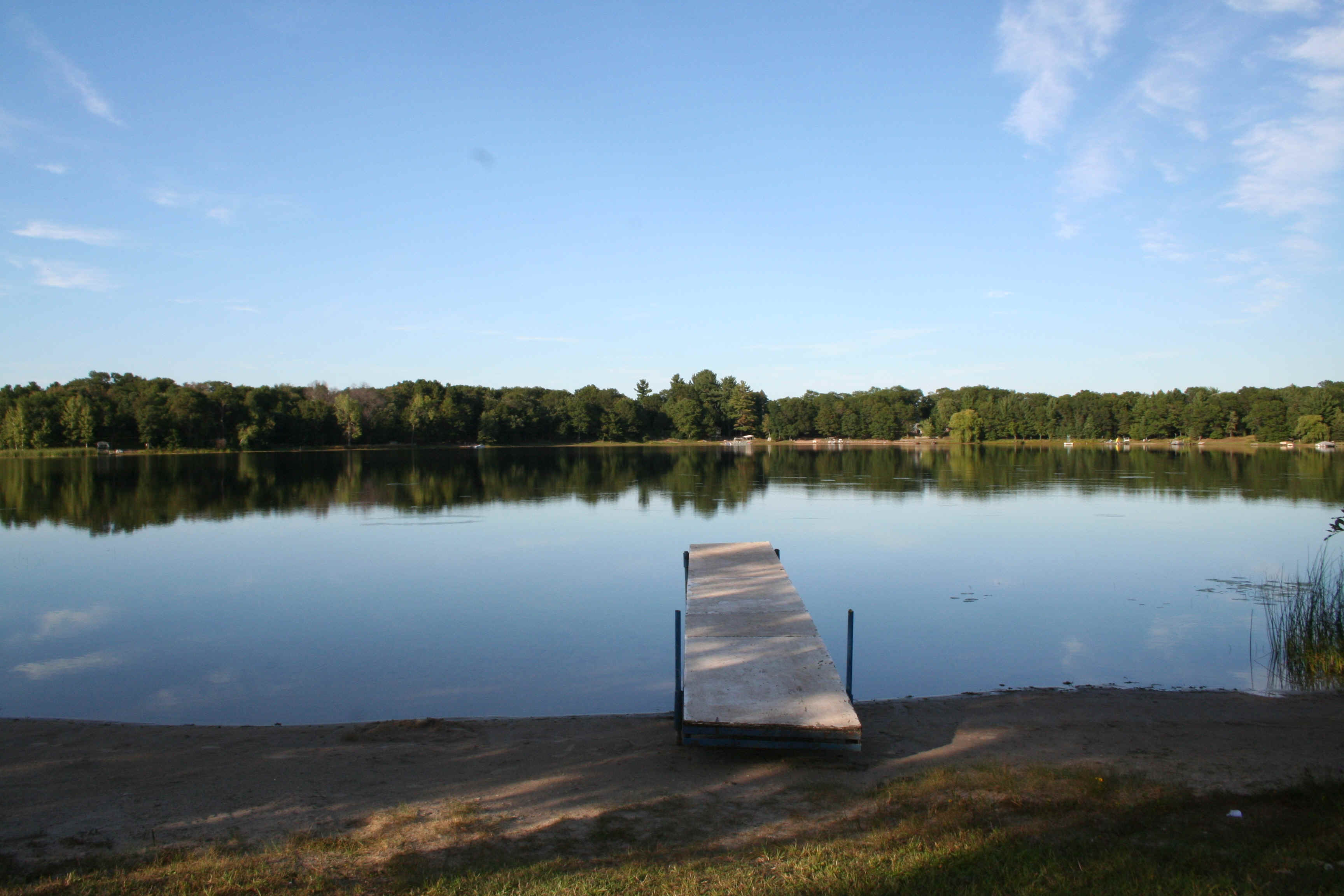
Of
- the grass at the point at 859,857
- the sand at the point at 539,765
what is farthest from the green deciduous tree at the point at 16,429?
the grass at the point at 859,857

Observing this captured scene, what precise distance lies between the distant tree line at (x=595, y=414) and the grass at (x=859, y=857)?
4085 inches

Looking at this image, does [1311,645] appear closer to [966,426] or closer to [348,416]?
[348,416]

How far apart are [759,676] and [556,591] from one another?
29.5ft

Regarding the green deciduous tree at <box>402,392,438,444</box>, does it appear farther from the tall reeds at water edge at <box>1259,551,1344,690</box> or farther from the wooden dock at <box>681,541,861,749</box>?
the tall reeds at water edge at <box>1259,551,1344,690</box>

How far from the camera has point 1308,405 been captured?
107 metres

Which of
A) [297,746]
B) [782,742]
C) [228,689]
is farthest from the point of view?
[228,689]

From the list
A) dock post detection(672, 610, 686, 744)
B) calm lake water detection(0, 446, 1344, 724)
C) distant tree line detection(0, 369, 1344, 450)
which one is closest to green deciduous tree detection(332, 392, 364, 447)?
distant tree line detection(0, 369, 1344, 450)

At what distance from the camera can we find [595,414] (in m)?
136

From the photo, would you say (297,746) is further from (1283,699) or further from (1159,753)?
(1283,699)

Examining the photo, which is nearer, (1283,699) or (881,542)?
(1283,699)

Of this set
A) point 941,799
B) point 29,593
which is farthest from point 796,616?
point 29,593

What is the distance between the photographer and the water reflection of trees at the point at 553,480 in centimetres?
3412

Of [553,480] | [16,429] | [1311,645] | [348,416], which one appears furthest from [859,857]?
[348,416]

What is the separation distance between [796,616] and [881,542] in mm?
13473
